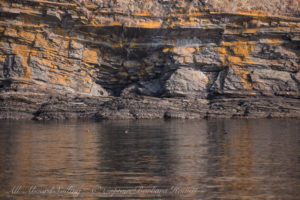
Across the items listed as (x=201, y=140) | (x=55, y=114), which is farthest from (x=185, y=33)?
(x=201, y=140)

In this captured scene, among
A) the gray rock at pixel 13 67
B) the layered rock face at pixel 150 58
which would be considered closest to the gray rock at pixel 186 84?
the layered rock face at pixel 150 58

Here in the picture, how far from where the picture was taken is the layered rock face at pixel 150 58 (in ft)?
160

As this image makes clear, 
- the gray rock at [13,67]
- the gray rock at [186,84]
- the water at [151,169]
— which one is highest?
the gray rock at [13,67]

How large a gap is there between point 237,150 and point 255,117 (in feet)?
91.0

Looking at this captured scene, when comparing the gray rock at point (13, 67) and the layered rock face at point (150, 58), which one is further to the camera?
the gray rock at point (13, 67)

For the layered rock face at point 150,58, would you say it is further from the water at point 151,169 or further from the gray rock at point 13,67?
the water at point 151,169

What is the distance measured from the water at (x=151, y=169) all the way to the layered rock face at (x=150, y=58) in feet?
77.6

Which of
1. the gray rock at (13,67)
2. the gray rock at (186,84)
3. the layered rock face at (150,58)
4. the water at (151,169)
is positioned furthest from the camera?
the gray rock at (186,84)

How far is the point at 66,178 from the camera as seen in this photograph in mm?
14164

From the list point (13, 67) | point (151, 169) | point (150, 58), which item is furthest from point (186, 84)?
point (151, 169)

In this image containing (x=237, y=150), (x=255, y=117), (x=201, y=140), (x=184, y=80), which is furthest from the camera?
(x=184, y=80)

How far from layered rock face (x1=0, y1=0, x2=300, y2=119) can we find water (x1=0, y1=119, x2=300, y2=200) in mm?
23643

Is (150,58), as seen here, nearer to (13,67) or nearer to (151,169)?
(13,67)

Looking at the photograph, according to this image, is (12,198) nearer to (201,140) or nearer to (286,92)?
(201,140)
